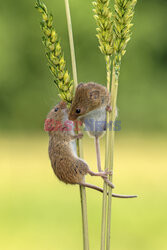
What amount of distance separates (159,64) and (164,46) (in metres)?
0.39

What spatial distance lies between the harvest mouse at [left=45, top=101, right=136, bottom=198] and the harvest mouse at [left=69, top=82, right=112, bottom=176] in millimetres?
67

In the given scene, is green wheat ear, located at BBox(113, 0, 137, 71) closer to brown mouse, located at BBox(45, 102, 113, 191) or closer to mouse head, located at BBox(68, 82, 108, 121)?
mouse head, located at BBox(68, 82, 108, 121)

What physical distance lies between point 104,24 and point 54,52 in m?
0.17

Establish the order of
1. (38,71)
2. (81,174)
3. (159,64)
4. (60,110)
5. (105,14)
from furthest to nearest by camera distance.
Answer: (159,64)
(38,71)
(60,110)
(81,174)
(105,14)

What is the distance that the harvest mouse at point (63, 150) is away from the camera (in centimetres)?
127

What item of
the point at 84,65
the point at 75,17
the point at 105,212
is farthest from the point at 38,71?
the point at 105,212

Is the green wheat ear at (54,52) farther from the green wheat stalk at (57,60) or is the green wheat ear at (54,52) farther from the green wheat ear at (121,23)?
the green wheat ear at (121,23)

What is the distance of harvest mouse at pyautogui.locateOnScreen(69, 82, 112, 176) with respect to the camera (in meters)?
1.23

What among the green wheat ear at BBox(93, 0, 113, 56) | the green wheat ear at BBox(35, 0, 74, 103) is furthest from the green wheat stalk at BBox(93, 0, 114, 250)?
the green wheat ear at BBox(35, 0, 74, 103)

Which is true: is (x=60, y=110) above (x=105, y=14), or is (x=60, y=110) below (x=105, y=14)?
below

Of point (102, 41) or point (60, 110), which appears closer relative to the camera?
point (102, 41)

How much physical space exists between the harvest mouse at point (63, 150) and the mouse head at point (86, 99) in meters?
0.08

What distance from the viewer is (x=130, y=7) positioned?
110cm

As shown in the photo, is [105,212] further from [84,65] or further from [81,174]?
[84,65]
